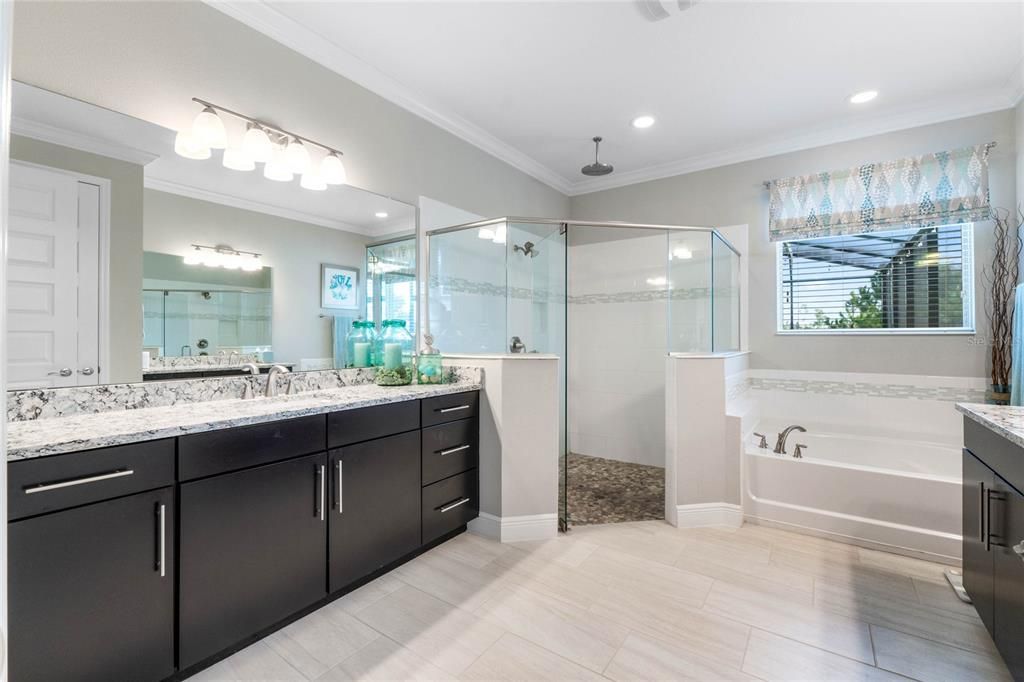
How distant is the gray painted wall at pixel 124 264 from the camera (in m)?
1.71

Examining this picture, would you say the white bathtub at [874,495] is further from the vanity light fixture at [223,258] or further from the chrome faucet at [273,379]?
the vanity light fixture at [223,258]

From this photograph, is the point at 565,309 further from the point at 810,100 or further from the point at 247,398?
the point at 810,100

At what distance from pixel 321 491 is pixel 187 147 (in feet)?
5.12

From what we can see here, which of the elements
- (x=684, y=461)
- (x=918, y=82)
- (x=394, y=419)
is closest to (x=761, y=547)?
(x=684, y=461)

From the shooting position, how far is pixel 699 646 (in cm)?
165

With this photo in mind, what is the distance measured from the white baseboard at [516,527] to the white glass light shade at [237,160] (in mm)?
2186

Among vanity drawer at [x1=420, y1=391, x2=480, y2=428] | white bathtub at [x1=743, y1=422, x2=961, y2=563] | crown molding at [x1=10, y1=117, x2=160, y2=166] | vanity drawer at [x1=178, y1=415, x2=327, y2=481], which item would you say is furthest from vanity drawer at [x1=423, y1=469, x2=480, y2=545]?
crown molding at [x1=10, y1=117, x2=160, y2=166]

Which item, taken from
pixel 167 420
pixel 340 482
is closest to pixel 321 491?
pixel 340 482

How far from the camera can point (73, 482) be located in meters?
1.19

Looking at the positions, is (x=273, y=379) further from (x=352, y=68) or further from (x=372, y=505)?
(x=352, y=68)

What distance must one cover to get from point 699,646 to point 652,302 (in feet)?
9.01

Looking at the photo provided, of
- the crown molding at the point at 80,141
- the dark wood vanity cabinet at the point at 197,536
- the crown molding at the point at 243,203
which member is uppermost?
the crown molding at the point at 80,141

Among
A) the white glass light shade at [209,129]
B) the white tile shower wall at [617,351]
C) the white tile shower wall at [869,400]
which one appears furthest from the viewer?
the white tile shower wall at [617,351]

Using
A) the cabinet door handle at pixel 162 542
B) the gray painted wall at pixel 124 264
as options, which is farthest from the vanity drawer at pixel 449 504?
the gray painted wall at pixel 124 264
